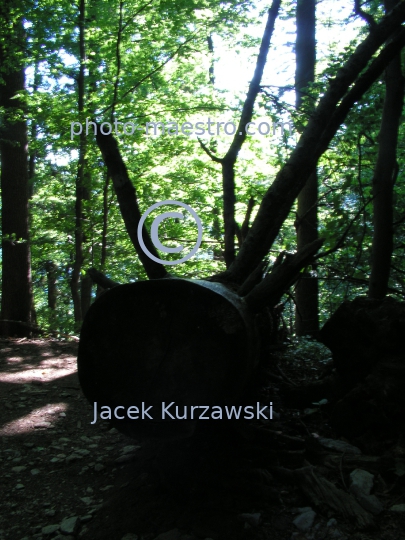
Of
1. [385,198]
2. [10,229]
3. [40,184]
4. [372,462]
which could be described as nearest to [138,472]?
[372,462]

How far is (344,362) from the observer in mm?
3049

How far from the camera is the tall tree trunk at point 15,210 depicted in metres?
7.68

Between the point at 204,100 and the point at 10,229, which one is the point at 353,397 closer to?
the point at 10,229

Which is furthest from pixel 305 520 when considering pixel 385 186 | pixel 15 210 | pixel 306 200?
pixel 15 210

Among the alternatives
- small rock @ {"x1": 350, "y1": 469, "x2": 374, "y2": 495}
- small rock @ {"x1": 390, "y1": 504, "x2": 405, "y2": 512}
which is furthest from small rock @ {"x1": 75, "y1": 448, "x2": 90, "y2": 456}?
small rock @ {"x1": 390, "y1": 504, "x2": 405, "y2": 512}

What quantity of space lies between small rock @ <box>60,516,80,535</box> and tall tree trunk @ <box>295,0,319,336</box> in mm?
5446

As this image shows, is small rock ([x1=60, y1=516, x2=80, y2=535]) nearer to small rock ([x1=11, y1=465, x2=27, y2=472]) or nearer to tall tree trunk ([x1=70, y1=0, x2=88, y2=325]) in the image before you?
small rock ([x1=11, y1=465, x2=27, y2=472])

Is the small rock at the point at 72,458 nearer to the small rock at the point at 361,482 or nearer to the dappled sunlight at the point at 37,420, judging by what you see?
the dappled sunlight at the point at 37,420

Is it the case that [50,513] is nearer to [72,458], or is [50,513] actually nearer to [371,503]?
[72,458]

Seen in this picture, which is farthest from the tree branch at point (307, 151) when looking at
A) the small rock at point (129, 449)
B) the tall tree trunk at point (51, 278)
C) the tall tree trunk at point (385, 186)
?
the tall tree trunk at point (51, 278)

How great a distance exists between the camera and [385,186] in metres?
4.80

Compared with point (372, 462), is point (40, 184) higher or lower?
higher

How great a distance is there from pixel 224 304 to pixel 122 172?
61.2 inches

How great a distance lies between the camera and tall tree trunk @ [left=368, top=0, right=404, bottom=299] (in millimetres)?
4754
